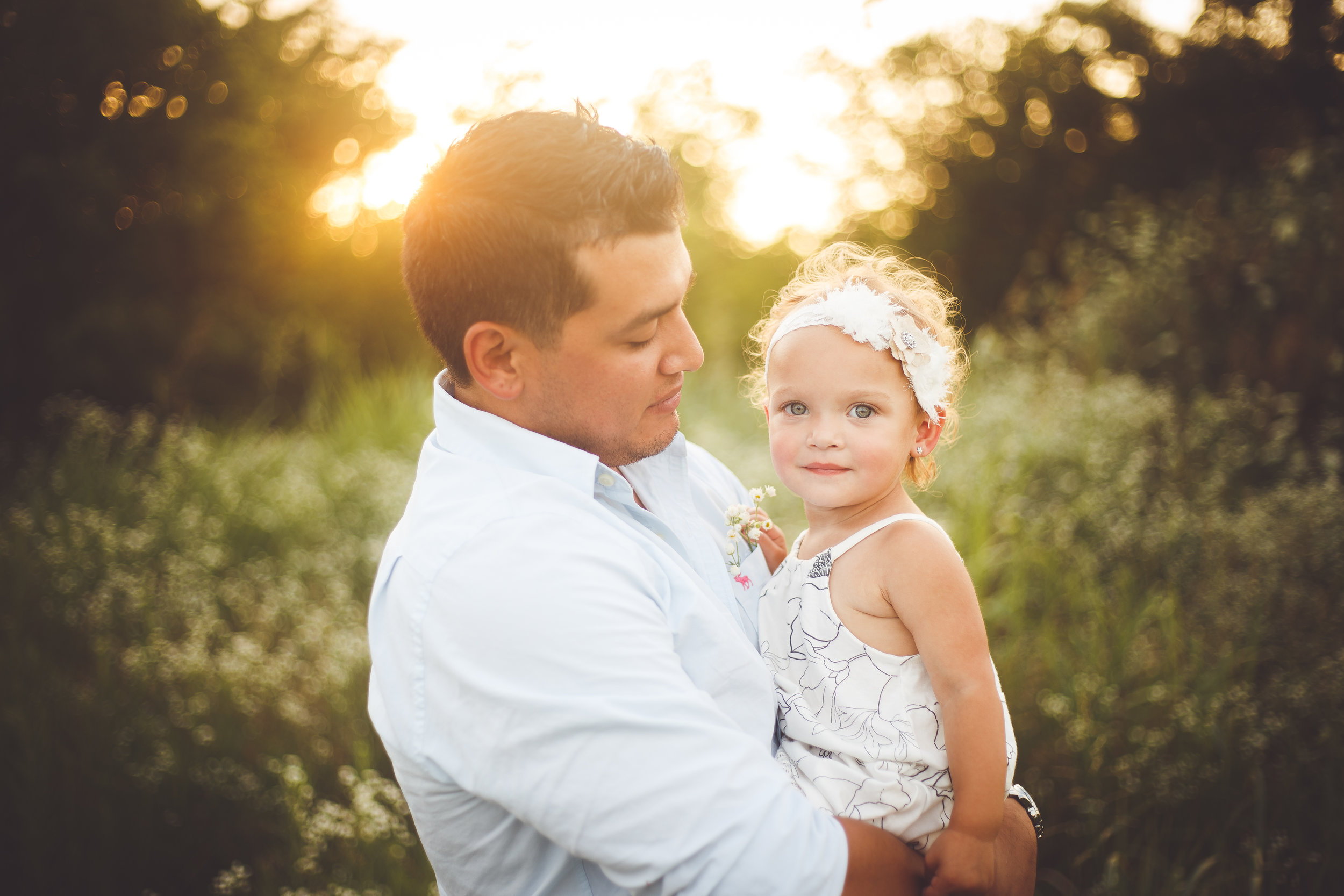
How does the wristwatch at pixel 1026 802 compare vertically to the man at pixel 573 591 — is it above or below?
below

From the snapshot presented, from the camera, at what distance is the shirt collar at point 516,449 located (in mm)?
1625

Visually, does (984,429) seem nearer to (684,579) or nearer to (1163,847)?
(1163,847)

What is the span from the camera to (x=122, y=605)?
14.9 feet

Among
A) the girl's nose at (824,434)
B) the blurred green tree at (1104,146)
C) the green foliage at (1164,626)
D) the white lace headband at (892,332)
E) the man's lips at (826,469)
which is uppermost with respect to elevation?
the blurred green tree at (1104,146)

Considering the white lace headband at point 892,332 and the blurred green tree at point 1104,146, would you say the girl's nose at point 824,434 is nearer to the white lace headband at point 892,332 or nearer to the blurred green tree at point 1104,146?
the white lace headband at point 892,332

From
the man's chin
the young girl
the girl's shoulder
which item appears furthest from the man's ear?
the girl's shoulder

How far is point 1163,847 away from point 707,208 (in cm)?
1803

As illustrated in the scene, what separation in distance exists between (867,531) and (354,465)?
535 cm

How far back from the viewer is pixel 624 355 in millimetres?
1759

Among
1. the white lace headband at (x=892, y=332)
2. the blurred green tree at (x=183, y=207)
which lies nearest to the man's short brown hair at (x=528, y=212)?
the white lace headband at (x=892, y=332)

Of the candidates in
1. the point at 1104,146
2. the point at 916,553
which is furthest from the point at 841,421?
the point at 1104,146

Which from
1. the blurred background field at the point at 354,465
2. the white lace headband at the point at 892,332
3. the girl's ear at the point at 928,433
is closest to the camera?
the white lace headband at the point at 892,332

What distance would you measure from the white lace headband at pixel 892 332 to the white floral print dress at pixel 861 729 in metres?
0.35

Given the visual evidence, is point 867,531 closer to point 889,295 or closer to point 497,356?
point 889,295
